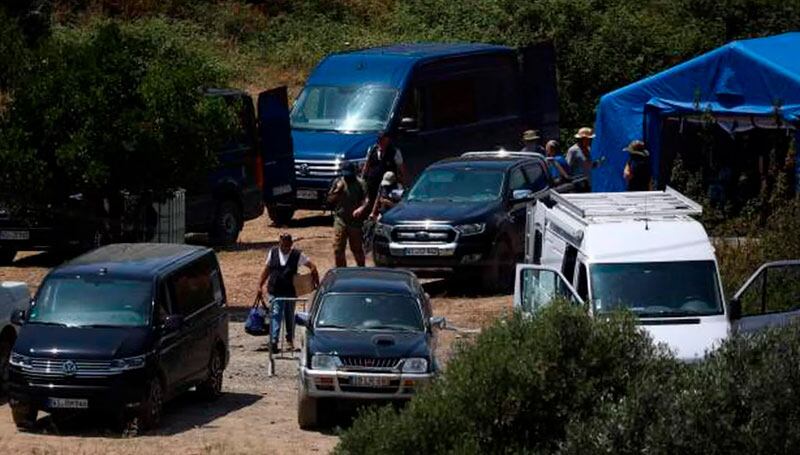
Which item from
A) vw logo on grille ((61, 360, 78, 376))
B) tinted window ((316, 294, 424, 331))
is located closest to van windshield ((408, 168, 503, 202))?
tinted window ((316, 294, 424, 331))

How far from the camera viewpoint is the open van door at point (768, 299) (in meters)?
16.7

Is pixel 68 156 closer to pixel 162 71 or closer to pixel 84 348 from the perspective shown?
pixel 162 71

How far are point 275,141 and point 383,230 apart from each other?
551 centimetres

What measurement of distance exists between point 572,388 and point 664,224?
7.06 m

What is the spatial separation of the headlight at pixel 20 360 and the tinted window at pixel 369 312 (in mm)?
2890

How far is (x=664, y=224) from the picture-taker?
17938mm

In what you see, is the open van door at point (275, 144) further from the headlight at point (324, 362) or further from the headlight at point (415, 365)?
the headlight at point (415, 365)

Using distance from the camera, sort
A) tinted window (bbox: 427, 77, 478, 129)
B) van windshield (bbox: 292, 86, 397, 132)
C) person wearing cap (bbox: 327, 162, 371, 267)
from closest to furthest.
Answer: person wearing cap (bbox: 327, 162, 371, 267), van windshield (bbox: 292, 86, 397, 132), tinted window (bbox: 427, 77, 478, 129)

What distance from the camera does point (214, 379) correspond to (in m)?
19.2

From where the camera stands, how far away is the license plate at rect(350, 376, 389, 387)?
17.1 metres

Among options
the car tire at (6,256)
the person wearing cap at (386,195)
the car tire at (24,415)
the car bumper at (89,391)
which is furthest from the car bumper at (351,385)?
the car tire at (6,256)

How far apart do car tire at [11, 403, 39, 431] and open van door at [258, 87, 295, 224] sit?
1199 centimetres

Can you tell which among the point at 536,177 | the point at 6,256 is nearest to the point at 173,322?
the point at 536,177

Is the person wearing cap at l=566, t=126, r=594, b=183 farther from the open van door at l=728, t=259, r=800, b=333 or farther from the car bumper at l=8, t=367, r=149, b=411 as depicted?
the car bumper at l=8, t=367, r=149, b=411
